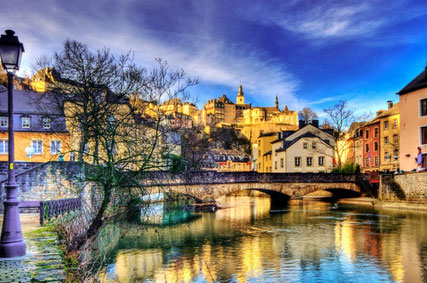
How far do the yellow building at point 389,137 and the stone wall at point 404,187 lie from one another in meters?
13.7

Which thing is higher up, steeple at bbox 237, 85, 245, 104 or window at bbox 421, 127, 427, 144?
steeple at bbox 237, 85, 245, 104

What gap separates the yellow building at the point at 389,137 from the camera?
160 feet

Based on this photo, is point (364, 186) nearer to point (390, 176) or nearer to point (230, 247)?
point (390, 176)

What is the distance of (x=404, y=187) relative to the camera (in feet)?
110

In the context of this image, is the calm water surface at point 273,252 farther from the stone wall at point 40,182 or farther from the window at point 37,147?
the window at point 37,147

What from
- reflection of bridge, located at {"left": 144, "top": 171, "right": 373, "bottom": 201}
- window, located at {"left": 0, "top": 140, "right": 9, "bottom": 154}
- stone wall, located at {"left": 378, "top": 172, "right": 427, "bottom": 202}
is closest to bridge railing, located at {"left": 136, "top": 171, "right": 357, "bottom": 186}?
reflection of bridge, located at {"left": 144, "top": 171, "right": 373, "bottom": 201}

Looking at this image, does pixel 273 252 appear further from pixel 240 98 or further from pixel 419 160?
pixel 240 98

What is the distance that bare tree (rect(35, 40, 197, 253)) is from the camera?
12.5 meters

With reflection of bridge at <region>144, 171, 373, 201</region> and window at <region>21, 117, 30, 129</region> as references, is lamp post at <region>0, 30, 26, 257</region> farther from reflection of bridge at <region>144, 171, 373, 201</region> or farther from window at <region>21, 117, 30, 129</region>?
window at <region>21, 117, 30, 129</region>

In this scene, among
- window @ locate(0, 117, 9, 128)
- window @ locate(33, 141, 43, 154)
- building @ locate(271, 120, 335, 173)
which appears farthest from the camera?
building @ locate(271, 120, 335, 173)

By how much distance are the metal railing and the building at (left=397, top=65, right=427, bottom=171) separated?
30.6 meters

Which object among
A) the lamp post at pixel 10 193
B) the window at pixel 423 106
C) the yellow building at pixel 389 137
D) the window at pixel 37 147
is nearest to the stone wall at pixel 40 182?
the lamp post at pixel 10 193

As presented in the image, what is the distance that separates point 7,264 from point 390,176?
3464 cm

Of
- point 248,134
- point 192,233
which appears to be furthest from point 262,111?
point 192,233
